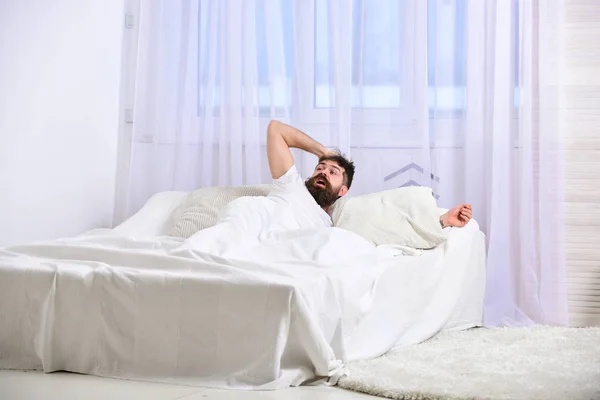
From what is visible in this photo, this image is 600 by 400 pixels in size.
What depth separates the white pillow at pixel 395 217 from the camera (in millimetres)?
3547

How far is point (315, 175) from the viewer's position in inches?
152

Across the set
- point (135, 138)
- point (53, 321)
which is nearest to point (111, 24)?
point (135, 138)

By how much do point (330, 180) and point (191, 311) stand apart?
4.84 feet

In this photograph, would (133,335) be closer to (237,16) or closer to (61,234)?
(61,234)

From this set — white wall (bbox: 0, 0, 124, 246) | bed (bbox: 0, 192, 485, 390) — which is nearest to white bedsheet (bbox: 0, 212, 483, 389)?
bed (bbox: 0, 192, 485, 390)

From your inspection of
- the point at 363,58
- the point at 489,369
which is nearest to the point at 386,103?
the point at 363,58

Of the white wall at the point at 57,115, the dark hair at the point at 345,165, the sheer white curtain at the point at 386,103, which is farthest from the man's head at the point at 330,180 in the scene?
the white wall at the point at 57,115

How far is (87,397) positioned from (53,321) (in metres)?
0.41

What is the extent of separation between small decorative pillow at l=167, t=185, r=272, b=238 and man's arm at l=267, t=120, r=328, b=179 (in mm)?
174

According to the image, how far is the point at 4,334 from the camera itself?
105 inches

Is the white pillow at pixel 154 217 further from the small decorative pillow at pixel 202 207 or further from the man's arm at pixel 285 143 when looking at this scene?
the man's arm at pixel 285 143

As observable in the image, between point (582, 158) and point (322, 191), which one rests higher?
point (582, 158)

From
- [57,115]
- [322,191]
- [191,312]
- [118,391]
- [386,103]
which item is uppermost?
[386,103]

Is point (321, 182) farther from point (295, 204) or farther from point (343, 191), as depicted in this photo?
point (295, 204)
